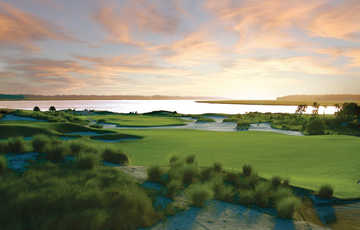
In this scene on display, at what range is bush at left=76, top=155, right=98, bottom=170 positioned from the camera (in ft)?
23.9

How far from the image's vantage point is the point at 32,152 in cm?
877

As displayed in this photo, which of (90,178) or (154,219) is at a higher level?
(90,178)

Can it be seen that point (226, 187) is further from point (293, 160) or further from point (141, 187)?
point (293, 160)

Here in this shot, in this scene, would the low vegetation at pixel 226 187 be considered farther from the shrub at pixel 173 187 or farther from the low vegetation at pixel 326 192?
the low vegetation at pixel 326 192

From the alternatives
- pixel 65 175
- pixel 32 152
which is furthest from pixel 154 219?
pixel 32 152

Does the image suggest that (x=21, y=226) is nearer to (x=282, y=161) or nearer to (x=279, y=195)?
(x=279, y=195)

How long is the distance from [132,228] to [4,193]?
2833mm

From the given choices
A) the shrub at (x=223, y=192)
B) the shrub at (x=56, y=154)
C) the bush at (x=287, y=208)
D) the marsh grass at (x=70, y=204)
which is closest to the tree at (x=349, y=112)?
the shrub at (x=223, y=192)

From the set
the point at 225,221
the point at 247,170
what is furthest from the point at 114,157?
the point at 225,221

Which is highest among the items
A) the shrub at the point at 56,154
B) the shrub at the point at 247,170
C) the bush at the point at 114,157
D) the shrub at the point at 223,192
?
the shrub at the point at 56,154

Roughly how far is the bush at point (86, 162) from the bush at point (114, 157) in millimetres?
1629

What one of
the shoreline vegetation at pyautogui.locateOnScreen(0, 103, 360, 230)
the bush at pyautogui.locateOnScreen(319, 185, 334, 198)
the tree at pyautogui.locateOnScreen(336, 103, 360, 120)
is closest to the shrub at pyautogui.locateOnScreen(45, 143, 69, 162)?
the shoreline vegetation at pyautogui.locateOnScreen(0, 103, 360, 230)

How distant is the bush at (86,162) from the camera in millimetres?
7277

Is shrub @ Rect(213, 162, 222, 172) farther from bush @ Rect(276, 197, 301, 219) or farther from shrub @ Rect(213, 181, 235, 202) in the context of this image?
bush @ Rect(276, 197, 301, 219)
